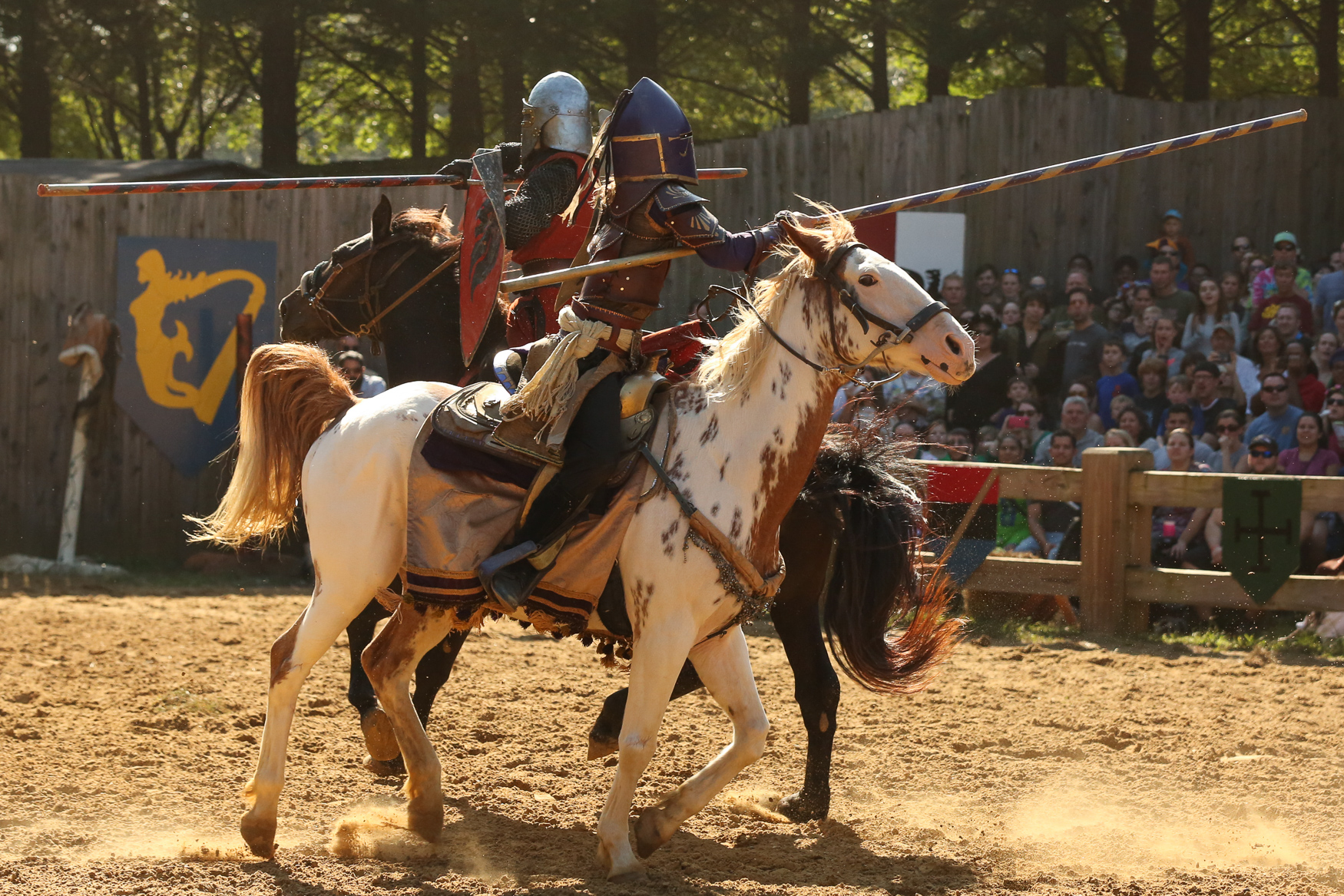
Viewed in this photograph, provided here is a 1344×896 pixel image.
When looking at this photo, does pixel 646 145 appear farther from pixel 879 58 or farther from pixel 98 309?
pixel 879 58

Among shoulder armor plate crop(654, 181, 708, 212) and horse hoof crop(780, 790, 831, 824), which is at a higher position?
shoulder armor plate crop(654, 181, 708, 212)

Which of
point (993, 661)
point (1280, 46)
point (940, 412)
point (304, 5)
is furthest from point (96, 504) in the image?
point (1280, 46)

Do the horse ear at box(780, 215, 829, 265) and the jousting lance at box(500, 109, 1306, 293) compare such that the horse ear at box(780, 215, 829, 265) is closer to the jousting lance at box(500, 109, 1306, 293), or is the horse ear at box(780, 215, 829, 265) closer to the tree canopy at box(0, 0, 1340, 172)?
the jousting lance at box(500, 109, 1306, 293)

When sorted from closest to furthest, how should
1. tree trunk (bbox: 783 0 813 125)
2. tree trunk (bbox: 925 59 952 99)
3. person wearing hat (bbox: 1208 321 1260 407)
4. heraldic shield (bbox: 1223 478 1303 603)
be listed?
heraldic shield (bbox: 1223 478 1303 603), person wearing hat (bbox: 1208 321 1260 407), tree trunk (bbox: 783 0 813 125), tree trunk (bbox: 925 59 952 99)

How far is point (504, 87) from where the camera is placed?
554 inches

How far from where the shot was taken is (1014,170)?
39.4 feet

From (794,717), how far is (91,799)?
296 cm

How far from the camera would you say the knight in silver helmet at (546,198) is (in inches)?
201

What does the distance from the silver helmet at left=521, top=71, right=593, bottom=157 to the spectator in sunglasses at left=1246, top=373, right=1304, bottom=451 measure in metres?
5.55

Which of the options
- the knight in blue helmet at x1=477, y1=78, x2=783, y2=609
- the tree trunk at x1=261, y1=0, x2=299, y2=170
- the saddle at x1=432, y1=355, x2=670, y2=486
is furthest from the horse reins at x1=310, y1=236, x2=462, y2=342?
the tree trunk at x1=261, y1=0, x2=299, y2=170

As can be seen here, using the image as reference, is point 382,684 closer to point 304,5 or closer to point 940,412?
point 940,412

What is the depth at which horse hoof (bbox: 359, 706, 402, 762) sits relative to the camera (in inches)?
194

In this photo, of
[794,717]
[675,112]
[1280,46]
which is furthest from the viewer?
[1280,46]

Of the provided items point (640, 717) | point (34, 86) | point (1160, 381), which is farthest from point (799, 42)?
point (640, 717)
